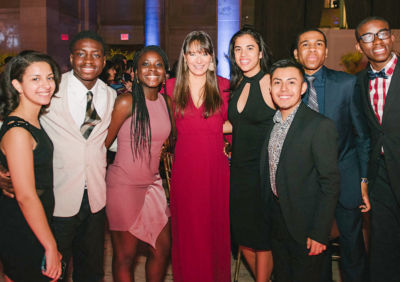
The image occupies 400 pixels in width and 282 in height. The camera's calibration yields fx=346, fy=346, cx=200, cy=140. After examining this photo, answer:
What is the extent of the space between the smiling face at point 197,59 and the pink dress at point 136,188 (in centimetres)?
43

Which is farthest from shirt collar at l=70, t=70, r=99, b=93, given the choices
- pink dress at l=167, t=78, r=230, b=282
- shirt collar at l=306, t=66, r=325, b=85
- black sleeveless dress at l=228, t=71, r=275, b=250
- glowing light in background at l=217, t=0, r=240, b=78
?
glowing light in background at l=217, t=0, r=240, b=78

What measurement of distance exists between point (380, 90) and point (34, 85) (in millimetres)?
2044

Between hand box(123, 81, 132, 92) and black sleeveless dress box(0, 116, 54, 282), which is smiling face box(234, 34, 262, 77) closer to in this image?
black sleeveless dress box(0, 116, 54, 282)

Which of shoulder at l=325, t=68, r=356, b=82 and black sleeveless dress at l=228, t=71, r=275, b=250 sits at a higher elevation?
shoulder at l=325, t=68, r=356, b=82

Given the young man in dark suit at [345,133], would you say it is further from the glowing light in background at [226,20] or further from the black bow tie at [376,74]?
the glowing light in background at [226,20]

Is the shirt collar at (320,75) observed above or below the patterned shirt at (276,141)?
above

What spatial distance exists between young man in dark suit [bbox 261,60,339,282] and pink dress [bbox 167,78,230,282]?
55cm

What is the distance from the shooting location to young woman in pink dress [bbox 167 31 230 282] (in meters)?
2.45

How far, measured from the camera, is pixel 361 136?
2.29 m

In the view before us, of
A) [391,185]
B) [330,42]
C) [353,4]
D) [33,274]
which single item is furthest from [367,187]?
[353,4]

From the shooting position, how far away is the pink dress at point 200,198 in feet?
8.02

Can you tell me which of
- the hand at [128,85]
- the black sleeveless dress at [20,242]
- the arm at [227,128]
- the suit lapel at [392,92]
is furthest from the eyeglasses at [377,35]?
the hand at [128,85]

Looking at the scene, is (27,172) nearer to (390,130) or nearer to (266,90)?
(266,90)

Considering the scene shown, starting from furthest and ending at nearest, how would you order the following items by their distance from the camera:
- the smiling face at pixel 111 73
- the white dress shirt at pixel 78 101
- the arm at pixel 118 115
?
the smiling face at pixel 111 73 < the arm at pixel 118 115 < the white dress shirt at pixel 78 101
